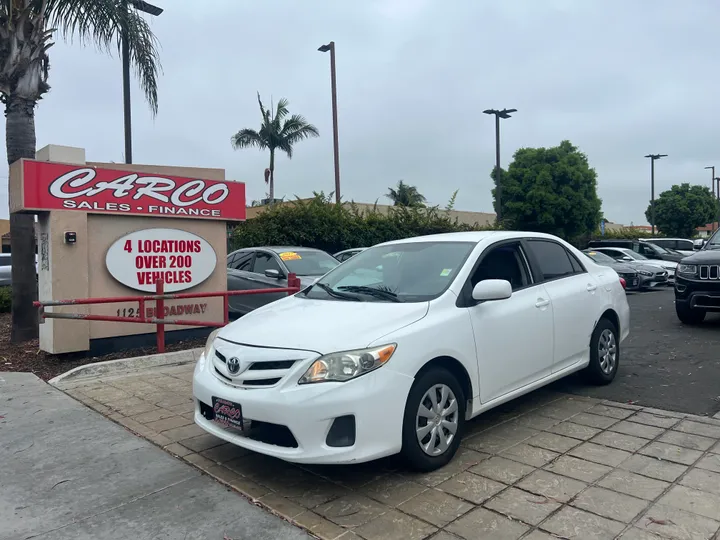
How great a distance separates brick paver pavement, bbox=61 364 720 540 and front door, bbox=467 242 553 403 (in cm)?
46

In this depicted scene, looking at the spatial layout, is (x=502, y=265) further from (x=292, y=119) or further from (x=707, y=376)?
(x=292, y=119)

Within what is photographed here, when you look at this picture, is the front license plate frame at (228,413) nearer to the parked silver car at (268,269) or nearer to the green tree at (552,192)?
the parked silver car at (268,269)

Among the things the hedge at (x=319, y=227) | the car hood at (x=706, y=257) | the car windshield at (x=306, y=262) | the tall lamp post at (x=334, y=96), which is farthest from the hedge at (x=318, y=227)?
the car hood at (x=706, y=257)

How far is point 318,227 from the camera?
16969 millimetres

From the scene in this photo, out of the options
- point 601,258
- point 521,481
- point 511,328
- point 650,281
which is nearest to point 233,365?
point 521,481

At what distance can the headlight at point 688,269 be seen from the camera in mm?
9375

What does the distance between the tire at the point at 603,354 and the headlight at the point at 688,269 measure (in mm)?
4190

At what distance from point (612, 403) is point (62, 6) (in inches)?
376

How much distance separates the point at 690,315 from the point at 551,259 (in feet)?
18.8

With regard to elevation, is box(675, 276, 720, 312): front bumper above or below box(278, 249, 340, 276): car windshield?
below

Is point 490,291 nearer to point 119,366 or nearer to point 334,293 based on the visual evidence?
point 334,293

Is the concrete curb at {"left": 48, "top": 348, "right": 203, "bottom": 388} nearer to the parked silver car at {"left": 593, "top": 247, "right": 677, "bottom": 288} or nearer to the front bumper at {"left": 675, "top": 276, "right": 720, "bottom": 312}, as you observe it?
the front bumper at {"left": 675, "top": 276, "right": 720, "bottom": 312}

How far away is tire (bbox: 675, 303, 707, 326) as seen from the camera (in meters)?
9.72

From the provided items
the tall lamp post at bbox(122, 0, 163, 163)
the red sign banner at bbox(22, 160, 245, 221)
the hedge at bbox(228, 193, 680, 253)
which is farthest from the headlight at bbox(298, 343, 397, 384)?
the hedge at bbox(228, 193, 680, 253)
